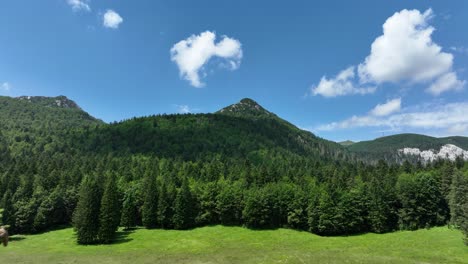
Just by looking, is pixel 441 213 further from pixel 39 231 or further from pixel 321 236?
pixel 39 231

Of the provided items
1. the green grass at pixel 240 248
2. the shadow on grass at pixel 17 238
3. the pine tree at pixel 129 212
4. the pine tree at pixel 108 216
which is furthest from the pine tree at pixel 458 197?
the shadow on grass at pixel 17 238

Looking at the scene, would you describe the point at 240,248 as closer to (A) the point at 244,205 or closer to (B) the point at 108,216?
(A) the point at 244,205

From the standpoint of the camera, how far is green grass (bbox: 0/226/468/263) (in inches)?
2378

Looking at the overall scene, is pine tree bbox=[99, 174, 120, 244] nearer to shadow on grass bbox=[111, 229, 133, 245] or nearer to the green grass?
shadow on grass bbox=[111, 229, 133, 245]

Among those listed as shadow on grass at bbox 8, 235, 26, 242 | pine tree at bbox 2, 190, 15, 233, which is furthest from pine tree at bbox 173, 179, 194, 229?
pine tree at bbox 2, 190, 15, 233

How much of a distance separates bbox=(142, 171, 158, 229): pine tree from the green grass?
16.0 ft

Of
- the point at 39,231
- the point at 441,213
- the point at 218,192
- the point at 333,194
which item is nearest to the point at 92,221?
the point at 39,231

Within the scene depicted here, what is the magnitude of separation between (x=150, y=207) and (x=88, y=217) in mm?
21795

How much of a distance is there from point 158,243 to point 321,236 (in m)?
47.4

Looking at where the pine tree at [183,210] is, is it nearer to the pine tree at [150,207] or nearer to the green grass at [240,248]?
the green grass at [240,248]

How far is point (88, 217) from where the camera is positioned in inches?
3396

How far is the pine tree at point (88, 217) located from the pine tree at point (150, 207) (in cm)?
1664

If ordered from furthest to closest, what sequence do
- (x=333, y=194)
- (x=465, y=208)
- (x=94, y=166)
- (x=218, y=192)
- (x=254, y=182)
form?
(x=94, y=166), (x=254, y=182), (x=218, y=192), (x=333, y=194), (x=465, y=208)

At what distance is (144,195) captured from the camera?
354ft
